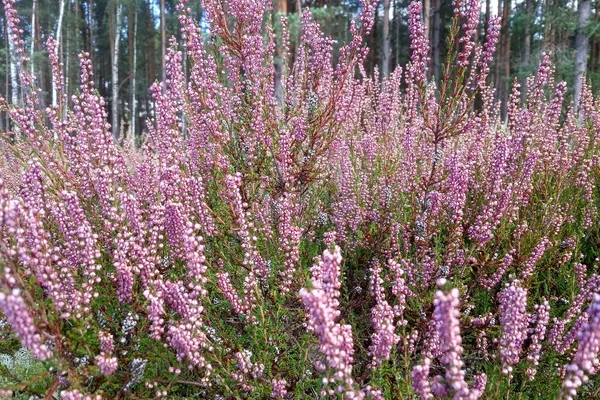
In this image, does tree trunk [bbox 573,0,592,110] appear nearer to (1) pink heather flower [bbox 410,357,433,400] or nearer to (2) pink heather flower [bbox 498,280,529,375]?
(2) pink heather flower [bbox 498,280,529,375]

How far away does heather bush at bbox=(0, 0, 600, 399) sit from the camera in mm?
1841

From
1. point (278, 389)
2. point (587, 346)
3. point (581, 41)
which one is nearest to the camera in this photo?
point (587, 346)

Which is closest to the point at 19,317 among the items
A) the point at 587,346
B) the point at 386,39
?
the point at 587,346

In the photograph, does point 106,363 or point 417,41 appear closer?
point 106,363

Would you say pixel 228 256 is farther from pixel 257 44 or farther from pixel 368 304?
pixel 257 44

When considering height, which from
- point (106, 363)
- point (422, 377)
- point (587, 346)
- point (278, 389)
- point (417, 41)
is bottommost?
point (278, 389)

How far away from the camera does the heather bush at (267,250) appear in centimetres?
184

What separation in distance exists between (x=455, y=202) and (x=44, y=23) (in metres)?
35.7

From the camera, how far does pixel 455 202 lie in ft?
8.69

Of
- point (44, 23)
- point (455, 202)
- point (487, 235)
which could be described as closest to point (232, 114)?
point (455, 202)

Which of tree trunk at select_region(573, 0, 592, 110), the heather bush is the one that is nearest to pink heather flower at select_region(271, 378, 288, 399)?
the heather bush

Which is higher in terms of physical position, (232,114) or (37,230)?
(232,114)

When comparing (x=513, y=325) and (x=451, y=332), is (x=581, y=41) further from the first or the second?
(x=451, y=332)

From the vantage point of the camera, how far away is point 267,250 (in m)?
2.60
